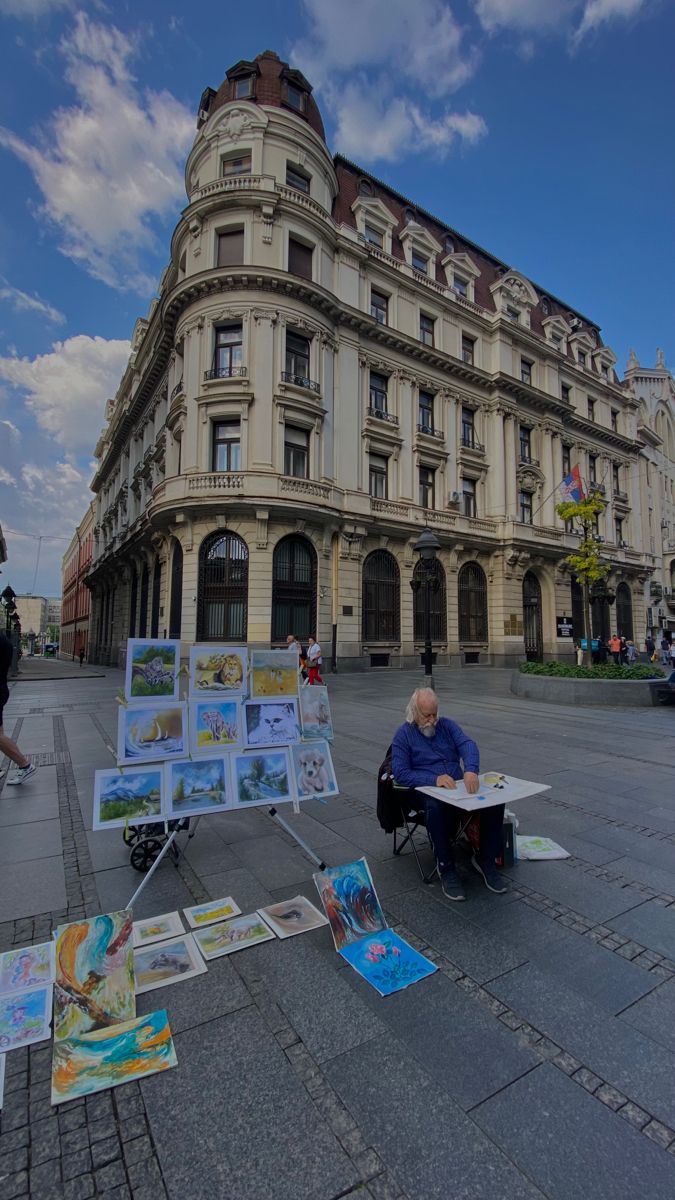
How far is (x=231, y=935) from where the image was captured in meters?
3.14

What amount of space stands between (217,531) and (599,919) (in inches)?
765

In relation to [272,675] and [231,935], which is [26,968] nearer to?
[231,935]

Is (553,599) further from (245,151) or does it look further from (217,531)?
(245,151)

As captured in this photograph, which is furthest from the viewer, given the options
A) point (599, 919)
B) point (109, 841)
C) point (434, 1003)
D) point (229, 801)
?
point (109, 841)

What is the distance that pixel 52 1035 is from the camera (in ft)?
7.98

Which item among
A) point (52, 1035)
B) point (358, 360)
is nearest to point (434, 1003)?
point (52, 1035)

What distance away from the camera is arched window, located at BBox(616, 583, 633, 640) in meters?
38.6

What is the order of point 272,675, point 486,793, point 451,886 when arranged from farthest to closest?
1. point 272,675
2. point 486,793
3. point 451,886

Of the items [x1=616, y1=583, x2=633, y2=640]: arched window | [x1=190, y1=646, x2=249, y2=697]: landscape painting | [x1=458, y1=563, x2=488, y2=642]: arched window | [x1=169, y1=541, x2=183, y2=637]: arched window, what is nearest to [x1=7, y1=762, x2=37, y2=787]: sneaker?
[x1=190, y1=646, x2=249, y2=697]: landscape painting

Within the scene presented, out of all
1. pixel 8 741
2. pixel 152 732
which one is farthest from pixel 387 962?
pixel 8 741

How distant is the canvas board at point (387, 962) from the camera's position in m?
2.76

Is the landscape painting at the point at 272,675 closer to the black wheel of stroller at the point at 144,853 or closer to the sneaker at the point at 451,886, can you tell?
the black wheel of stroller at the point at 144,853

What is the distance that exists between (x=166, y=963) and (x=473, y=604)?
2763 cm

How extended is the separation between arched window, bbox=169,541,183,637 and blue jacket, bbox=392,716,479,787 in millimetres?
19161
